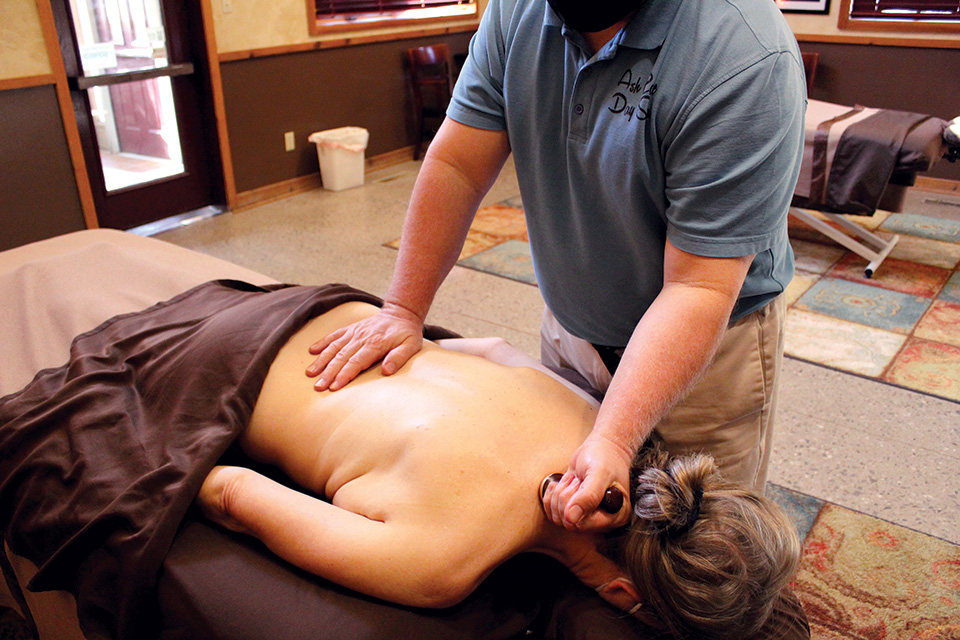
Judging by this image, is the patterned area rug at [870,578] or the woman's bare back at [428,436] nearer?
the woman's bare back at [428,436]

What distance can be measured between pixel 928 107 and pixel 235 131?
167 inches

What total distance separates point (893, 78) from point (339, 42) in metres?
3.53

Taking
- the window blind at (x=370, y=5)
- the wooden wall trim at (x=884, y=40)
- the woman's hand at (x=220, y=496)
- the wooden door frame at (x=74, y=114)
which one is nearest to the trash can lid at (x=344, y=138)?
the wooden door frame at (x=74, y=114)

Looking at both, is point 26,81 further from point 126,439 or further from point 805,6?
point 805,6

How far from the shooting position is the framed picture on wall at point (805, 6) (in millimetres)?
4953

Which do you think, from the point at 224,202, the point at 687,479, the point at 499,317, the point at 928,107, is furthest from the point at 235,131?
the point at 928,107

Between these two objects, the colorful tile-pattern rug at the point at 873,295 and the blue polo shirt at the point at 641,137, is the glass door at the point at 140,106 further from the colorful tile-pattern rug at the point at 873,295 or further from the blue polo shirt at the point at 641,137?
the blue polo shirt at the point at 641,137

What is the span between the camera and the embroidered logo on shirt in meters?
1.01

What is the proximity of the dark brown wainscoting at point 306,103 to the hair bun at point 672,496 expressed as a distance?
3.84 metres

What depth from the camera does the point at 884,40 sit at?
187 inches

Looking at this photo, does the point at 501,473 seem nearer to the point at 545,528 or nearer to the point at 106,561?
the point at 545,528

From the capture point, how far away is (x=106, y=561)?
1.12 metres

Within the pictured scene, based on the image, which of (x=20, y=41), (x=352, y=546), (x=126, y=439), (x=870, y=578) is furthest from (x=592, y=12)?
(x=20, y=41)

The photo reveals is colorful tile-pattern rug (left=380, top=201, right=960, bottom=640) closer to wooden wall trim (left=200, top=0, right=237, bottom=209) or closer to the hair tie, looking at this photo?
the hair tie
